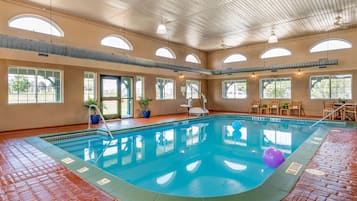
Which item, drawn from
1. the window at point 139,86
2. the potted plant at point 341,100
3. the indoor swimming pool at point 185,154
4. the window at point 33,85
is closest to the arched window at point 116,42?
the window at point 139,86

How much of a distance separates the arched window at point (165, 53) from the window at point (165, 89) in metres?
1.24

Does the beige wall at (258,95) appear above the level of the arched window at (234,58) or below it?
below

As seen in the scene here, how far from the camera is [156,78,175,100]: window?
10469 millimetres

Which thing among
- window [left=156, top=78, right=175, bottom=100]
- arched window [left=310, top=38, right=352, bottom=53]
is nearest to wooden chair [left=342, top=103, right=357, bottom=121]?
arched window [left=310, top=38, right=352, bottom=53]

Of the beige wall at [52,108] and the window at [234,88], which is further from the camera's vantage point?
the window at [234,88]

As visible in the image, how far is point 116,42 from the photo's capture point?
8.59 metres

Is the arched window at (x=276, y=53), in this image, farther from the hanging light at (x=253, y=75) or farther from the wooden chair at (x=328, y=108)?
the wooden chair at (x=328, y=108)

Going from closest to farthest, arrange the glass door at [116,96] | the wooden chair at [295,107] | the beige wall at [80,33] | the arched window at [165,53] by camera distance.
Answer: the beige wall at [80,33] < the glass door at [116,96] < the wooden chair at [295,107] < the arched window at [165,53]

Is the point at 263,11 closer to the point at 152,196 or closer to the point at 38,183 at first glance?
the point at 152,196

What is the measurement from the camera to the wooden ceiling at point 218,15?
19.5 feet

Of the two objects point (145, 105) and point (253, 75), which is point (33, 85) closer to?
point (145, 105)

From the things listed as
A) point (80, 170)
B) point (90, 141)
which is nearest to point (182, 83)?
point (90, 141)

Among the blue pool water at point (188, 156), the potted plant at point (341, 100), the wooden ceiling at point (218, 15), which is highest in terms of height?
the wooden ceiling at point (218, 15)

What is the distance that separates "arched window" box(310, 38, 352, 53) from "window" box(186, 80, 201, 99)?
613cm
